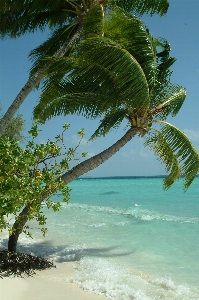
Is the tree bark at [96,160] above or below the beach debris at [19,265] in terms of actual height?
above

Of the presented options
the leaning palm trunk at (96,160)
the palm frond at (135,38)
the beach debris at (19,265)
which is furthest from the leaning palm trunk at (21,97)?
the beach debris at (19,265)

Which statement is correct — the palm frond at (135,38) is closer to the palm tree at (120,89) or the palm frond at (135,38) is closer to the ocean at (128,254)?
the palm tree at (120,89)

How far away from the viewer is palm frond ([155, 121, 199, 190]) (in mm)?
8844

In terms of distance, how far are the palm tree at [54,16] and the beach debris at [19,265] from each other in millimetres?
4686

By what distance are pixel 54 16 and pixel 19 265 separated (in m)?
6.98

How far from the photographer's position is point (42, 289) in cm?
585

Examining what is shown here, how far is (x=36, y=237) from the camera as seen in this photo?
439 inches

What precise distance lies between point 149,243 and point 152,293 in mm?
4638

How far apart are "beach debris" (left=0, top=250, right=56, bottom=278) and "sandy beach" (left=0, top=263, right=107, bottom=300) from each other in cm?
21

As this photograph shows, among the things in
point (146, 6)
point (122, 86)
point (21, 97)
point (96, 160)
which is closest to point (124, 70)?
point (122, 86)

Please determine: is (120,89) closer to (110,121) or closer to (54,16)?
(110,121)

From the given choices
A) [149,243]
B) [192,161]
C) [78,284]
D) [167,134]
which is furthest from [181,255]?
[78,284]

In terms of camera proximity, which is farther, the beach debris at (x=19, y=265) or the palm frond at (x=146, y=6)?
the palm frond at (x=146, y=6)

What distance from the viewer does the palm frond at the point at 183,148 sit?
8.84 metres
